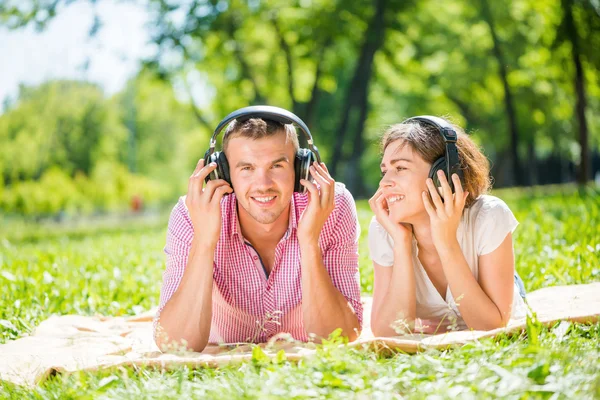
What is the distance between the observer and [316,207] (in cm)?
369

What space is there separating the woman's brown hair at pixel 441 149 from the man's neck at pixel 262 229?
2.54 feet

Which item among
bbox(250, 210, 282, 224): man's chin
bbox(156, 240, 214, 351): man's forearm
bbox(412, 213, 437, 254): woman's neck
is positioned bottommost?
bbox(156, 240, 214, 351): man's forearm

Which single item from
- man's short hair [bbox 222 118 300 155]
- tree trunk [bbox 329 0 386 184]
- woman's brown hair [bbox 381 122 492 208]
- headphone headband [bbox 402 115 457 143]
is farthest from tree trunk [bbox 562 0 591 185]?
man's short hair [bbox 222 118 300 155]

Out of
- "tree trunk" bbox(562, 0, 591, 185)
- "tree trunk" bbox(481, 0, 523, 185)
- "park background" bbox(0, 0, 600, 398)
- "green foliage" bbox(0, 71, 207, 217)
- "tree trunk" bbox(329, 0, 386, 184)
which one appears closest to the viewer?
"park background" bbox(0, 0, 600, 398)

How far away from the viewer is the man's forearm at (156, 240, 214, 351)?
3.68 metres

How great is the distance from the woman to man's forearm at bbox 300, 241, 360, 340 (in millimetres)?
347

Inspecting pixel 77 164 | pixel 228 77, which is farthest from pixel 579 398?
pixel 77 164

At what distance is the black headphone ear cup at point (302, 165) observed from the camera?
380 cm

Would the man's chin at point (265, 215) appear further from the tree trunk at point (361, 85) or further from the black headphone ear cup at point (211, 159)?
the tree trunk at point (361, 85)

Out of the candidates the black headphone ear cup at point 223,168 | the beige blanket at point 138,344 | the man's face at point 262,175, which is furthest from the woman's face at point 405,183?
the black headphone ear cup at point 223,168

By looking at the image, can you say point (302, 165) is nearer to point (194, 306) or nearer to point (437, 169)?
point (437, 169)

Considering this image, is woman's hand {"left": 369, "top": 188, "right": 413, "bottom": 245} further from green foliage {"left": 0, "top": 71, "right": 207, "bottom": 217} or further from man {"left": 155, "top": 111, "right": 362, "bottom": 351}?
green foliage {"left": 0, "top": 71, "right": 207, "bottom": 217}

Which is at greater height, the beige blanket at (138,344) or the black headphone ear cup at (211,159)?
the black headphone ear cup at (211,159)

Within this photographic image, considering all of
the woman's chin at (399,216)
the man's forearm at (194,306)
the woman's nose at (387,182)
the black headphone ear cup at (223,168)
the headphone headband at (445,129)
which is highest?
the headphone headband at (445,129)
